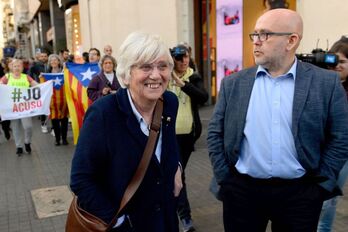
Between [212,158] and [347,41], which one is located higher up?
[347,41]

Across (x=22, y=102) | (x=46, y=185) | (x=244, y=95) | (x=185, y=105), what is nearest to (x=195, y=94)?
(x=185, y=105)

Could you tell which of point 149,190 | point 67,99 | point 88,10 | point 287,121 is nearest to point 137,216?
point 149,190

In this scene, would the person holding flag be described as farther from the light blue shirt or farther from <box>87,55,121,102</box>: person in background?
the light blue shirt

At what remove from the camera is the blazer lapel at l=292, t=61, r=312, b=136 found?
2.34 metres

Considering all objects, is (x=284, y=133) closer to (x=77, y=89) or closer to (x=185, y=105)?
(x=185, y=105)

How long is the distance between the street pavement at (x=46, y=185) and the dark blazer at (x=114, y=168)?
7.16 feet

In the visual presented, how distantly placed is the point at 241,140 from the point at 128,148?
0.79 meters

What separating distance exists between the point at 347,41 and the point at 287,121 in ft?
3.89

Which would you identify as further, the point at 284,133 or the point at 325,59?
the point at 325,59

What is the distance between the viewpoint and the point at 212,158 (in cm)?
266

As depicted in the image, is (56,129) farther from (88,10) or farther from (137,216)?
(88,10)

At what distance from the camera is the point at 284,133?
239cm

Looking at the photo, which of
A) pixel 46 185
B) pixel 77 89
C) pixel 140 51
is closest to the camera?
pixel 140 51

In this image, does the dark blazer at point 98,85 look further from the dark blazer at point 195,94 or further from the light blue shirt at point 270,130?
the light blue shirt at point 270,130
